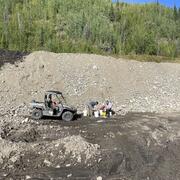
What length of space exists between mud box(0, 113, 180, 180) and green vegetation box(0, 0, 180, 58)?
43.1 m

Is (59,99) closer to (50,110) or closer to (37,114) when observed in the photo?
(50,110)

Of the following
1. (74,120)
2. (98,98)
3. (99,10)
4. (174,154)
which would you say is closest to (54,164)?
(174,154)

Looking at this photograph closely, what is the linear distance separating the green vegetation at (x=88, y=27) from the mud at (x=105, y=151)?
4315 cm

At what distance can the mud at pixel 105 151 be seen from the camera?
16.4 m

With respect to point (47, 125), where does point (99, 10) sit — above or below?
above

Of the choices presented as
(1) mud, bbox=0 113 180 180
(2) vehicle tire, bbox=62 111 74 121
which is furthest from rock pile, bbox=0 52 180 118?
(1) mud, bbox=0 113 180 180

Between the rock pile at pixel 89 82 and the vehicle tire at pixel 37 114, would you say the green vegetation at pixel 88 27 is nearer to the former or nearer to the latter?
the rock pile at pixel 89 82

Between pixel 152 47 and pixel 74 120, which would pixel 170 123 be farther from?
pixel 152 47

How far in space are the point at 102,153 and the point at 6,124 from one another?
6.73 m

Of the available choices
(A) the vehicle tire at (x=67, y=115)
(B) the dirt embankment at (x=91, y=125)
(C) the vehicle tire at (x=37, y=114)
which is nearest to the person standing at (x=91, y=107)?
(B) the dirt embankment at (x=91, y=125)

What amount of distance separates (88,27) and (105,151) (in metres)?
83.0

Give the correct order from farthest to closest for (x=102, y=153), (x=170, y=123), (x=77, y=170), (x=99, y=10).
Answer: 1. (x=99, y=10)
2. (x=170, y=123)
3. (x=102, y=153)
4. (x=77, y=170)

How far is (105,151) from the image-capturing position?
18.4 m

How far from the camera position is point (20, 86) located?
32.6 m
